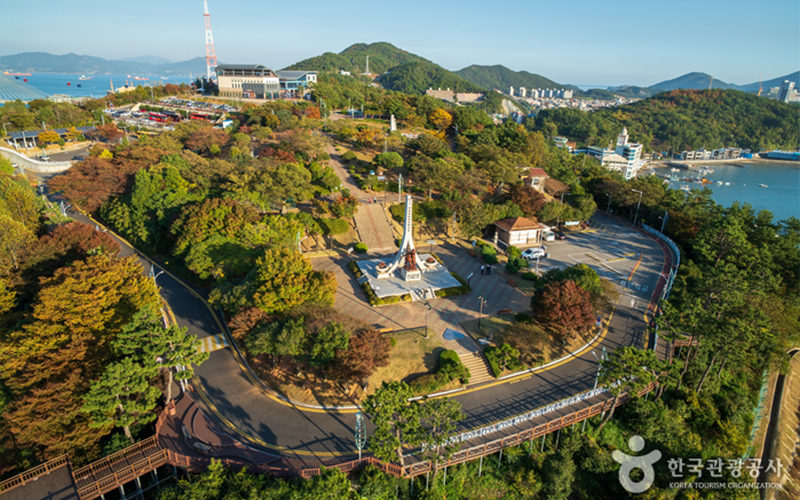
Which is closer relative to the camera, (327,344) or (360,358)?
(360,358)

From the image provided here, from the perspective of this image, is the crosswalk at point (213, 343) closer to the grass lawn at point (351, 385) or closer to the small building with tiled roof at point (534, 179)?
the grass lawn at point (351, 385)

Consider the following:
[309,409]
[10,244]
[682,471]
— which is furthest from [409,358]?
[10,244]

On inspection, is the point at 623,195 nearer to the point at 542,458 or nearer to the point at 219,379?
the point at 542,458

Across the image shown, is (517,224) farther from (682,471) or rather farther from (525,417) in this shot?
(682,471)

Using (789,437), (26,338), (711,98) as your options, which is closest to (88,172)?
(26,338)

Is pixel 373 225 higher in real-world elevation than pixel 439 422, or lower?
higher

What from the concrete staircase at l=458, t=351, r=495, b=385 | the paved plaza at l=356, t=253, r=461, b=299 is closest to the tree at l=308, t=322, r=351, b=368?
the concrete staircase at l=458, t=351, r=495, b=385
